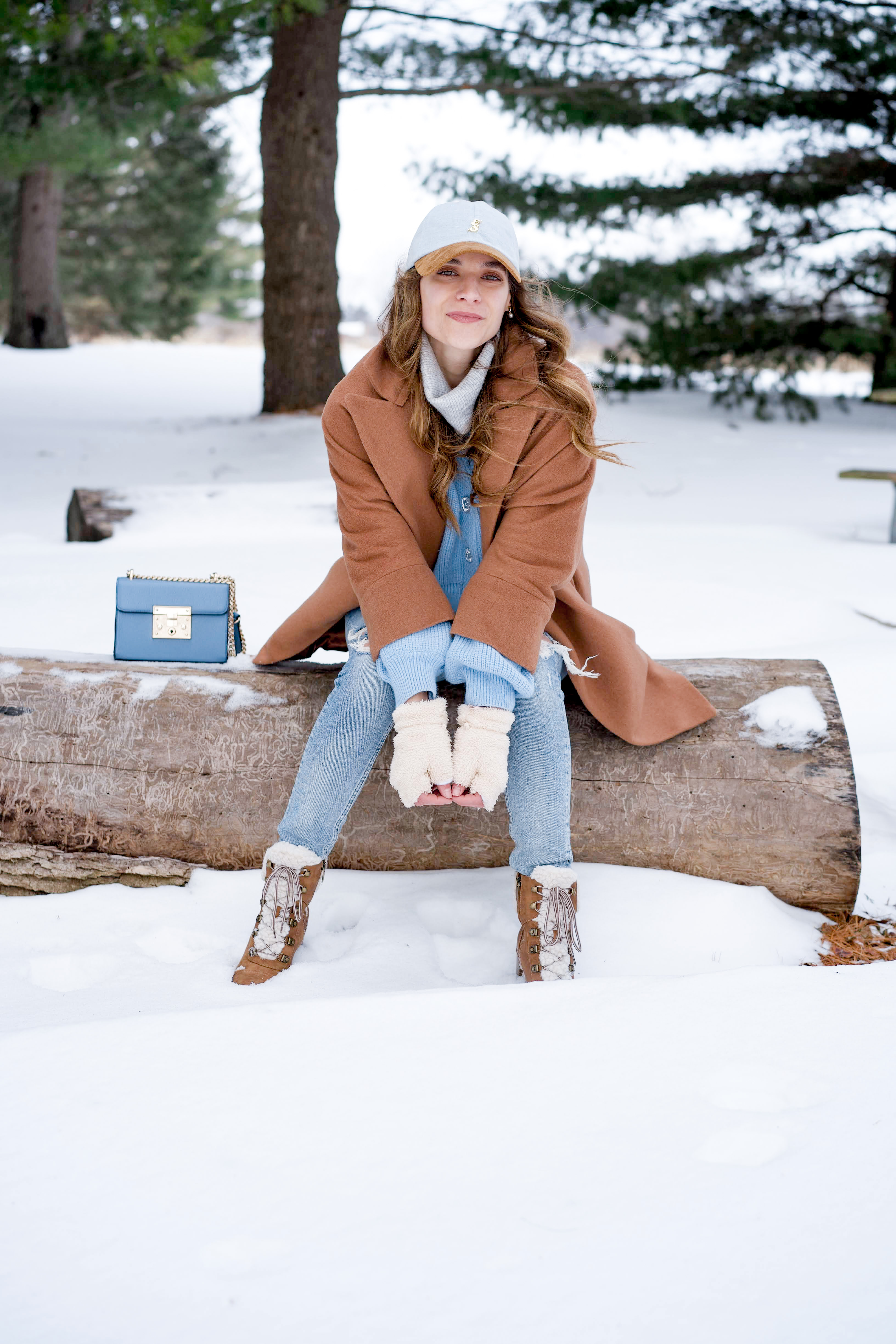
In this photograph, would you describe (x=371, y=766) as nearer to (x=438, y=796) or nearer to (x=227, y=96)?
(x=438, y=796)

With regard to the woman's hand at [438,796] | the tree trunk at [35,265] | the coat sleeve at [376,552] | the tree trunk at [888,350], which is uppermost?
the tree trunk at [35,265]

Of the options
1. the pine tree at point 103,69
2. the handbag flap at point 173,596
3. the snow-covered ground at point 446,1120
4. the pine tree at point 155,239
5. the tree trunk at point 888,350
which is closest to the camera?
the snow-covered ground at point 446,1120

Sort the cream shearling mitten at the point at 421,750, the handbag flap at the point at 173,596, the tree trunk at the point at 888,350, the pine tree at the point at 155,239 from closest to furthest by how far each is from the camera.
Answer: the cream shearling mitten at the point at 421,750 → the handbag flap at the point at 173,596 → the tree trunk at the point at 888,350 → the pine tree at the point at 155,239

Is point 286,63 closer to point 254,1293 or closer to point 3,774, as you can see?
point 3,774

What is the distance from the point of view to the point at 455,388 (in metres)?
2.36

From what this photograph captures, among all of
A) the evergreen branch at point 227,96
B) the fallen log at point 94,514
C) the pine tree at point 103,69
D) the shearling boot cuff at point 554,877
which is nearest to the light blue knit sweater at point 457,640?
the shearling boot cuff at point 554,877

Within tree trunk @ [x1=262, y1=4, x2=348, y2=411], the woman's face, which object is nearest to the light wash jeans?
the woman's face

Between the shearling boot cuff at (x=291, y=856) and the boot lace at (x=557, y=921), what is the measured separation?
0.44 m

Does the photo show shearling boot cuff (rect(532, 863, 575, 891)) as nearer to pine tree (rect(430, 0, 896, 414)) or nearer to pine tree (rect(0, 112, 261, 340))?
pine tree (rect(430, 0, 896, 414))

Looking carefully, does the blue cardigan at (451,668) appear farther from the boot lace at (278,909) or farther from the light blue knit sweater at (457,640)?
the boot lace at (278,909)

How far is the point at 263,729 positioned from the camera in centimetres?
245

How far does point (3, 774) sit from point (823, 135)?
10.6m

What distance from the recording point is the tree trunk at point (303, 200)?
938 centimetres

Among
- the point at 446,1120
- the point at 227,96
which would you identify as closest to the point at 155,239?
the point at 227,96
